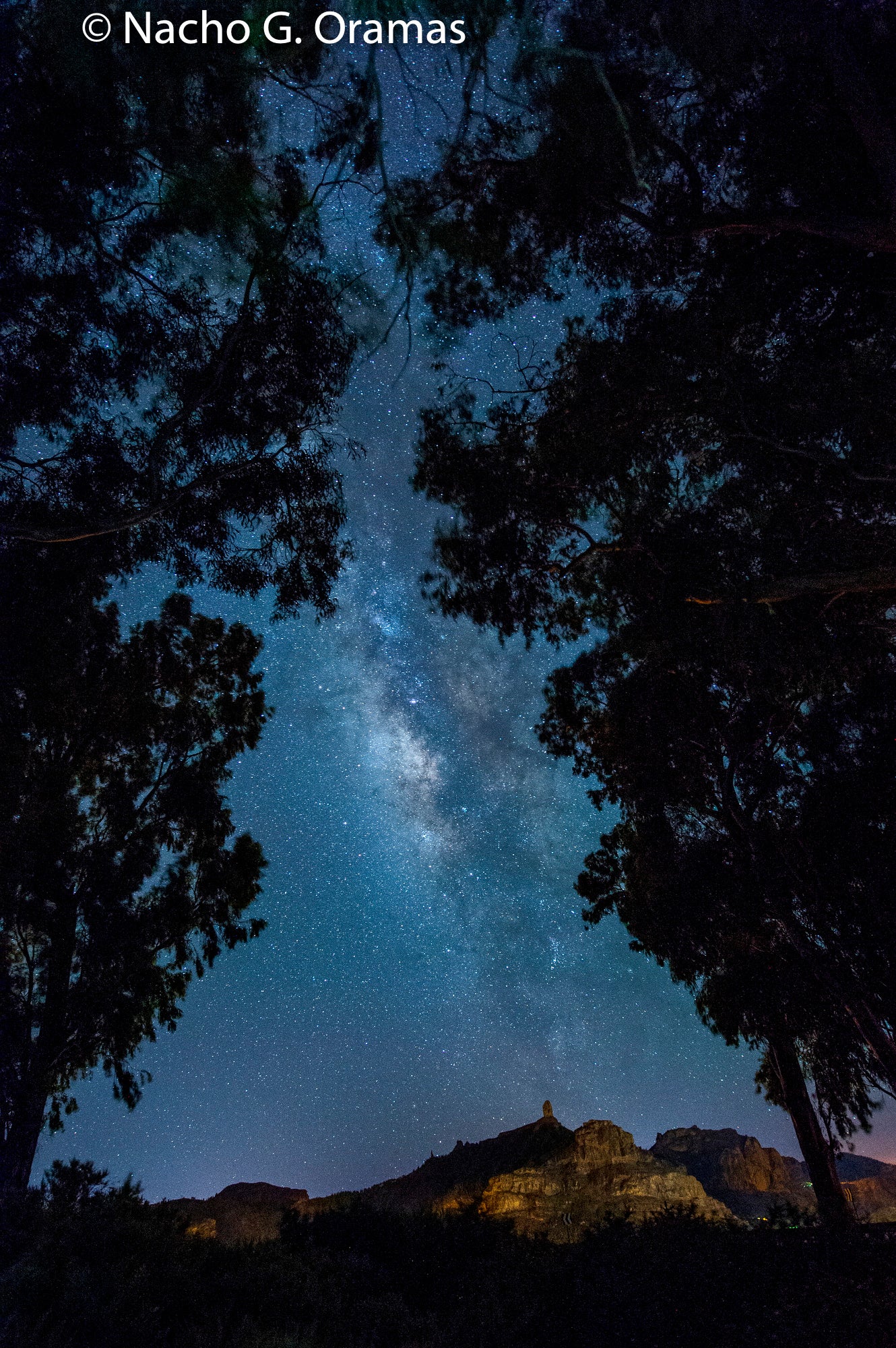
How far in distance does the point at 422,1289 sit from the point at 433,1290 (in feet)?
0.50

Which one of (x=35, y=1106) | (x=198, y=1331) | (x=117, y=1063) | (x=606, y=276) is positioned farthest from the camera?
(x=117, y=1063)

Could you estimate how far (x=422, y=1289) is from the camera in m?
8.23

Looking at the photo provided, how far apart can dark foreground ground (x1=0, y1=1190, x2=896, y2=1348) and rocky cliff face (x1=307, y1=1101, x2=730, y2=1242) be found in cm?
5151

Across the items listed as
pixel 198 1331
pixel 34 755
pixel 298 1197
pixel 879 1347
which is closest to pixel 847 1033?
pixel 879 1347

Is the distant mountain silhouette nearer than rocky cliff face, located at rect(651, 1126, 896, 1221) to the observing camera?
Yes

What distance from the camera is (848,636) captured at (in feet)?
30.9

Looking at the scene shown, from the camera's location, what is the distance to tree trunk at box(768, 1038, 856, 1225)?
1362cm

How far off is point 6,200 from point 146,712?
29.2 feet

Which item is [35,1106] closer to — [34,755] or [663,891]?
[34,755]

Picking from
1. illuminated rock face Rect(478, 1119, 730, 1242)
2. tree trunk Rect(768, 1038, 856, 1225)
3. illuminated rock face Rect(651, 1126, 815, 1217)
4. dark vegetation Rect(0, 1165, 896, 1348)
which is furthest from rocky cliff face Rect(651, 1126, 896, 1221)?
dark vegetation Rect(0, 1165, 896, 1348)

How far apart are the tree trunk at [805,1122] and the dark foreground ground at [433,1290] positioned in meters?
5.85

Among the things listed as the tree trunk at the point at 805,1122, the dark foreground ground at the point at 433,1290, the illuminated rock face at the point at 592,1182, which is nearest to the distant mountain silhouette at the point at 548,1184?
the illuminated rock face at the point at 592,1182

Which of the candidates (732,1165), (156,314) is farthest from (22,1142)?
(732,1165)

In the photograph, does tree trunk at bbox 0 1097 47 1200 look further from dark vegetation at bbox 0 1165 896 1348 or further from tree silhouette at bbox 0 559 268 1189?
dark vegetation at bbox 0 1165 896 1348
